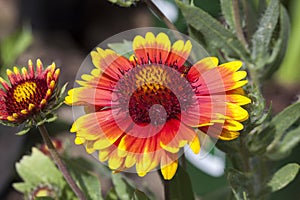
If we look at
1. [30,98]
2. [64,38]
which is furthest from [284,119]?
[64,38]

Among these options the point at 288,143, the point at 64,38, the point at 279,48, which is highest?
the point at 279,48

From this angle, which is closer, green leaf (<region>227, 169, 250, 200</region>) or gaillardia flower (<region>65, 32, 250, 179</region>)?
gaillardia flower (<region>65, 32, 250, 179</region>)

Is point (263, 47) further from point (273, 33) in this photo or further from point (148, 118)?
point (148, 118)

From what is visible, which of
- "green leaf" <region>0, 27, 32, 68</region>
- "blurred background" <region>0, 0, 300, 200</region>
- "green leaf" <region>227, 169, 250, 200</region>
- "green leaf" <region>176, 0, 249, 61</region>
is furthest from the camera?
"blurred background" <region>0, 0, 300, 200</region>

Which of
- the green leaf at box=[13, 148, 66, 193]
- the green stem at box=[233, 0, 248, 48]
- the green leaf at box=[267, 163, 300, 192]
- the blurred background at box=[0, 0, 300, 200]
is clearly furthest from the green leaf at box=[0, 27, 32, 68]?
the green leaf at box=[267, 163, 300, 192]

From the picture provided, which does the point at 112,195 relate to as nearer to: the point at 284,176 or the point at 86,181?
the point at 86,181

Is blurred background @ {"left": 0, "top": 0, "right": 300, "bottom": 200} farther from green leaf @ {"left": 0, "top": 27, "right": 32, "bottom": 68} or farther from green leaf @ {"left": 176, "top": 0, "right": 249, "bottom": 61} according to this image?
green leaf @ {"left": 176, "top": 0, "right": 249, "bottom": 61}
